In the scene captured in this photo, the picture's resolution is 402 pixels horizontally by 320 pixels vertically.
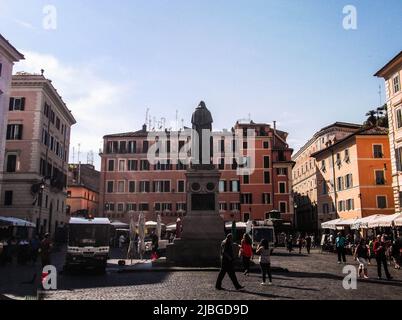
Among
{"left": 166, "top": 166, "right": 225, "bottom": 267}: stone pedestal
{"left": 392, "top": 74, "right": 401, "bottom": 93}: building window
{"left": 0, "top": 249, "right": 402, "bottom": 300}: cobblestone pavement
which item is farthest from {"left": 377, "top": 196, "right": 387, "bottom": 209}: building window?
{"left": 166, "top": 166, "right": 225, "bottom": 267}: stone pedestal

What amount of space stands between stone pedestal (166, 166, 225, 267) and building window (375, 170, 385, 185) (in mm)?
30634

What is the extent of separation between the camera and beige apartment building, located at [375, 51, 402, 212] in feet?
108

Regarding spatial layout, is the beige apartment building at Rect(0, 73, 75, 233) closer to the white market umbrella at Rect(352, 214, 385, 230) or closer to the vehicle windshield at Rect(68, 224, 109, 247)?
the vehicle windshield at Rect(68, 224, 109, 247)

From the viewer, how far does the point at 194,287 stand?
12898mm

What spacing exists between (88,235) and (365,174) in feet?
115

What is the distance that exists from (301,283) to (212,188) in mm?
7274

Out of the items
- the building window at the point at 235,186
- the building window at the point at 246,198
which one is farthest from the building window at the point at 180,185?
the building window at the point at 246,198

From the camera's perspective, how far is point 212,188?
66.7ft

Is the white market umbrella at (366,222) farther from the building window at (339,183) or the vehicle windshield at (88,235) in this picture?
the building window at (339,183)

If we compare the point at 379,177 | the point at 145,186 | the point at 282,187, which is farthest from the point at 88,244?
the point at 282,187
